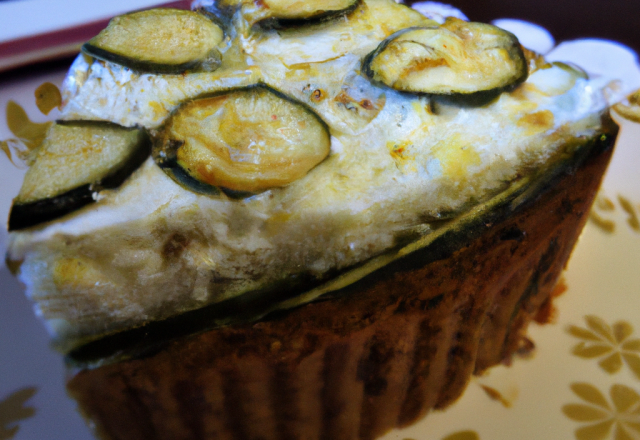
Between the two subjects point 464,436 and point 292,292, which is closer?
point 292,292

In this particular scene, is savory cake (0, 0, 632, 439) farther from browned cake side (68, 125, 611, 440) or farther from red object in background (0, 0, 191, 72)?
red object in background (0, 0, 191, 72)

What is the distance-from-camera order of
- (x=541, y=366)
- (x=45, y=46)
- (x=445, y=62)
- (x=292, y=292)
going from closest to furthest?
(x=292, y=292) < (x=445, y=62) < (x=541, y=366) < (x=45, y=46)

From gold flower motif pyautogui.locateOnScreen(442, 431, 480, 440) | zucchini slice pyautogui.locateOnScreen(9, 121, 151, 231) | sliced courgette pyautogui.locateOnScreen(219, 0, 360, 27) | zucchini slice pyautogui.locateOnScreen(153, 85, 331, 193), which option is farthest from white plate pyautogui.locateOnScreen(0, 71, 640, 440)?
sliced courgette pyautogui.locateOnScreen(219, 0, 360, 27)

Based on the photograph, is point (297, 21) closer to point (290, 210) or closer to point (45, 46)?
point (290, 210)

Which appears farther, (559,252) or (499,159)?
(559,252)

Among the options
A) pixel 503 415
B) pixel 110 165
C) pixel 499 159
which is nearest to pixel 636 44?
pixel 499 159

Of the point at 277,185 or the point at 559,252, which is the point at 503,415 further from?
the point at 277,185

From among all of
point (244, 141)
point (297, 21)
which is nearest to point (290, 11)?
point (297, 21)
